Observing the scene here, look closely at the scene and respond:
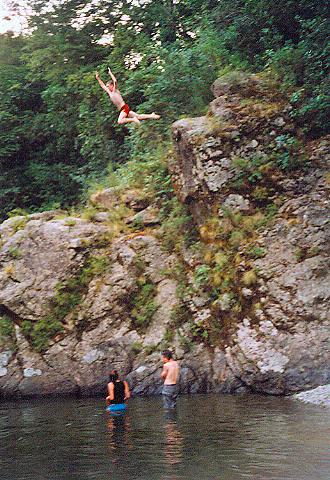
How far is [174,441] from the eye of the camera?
10.4m

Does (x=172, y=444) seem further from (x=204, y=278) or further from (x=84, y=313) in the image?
(x=84, y=313)

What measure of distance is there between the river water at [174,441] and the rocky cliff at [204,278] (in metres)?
1.82

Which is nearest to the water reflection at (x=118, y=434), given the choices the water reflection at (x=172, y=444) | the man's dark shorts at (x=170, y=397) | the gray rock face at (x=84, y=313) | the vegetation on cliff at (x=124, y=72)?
the water reflection at (x=172, y=444)

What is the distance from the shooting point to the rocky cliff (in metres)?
16.5

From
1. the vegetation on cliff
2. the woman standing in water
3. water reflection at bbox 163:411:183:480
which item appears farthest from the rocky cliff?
water reflection at bbox 163:411:183:480

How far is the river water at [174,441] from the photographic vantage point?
328 inches

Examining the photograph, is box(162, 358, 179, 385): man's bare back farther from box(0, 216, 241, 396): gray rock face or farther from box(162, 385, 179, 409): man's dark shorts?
box(0, 216, 241, 396): gray rock face

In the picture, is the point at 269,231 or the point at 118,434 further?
the point at 269,231

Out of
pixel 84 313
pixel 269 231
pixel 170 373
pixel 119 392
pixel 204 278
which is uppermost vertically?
pixel 269 231

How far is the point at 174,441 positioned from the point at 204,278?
8.37 m

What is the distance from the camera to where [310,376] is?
599 inches

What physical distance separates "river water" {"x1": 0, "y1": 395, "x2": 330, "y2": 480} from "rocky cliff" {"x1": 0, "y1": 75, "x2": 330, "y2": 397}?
5.98ft

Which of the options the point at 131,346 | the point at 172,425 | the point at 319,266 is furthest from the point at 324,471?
the point at 131,346

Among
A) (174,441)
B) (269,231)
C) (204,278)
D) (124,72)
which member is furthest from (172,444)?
(124,72)
